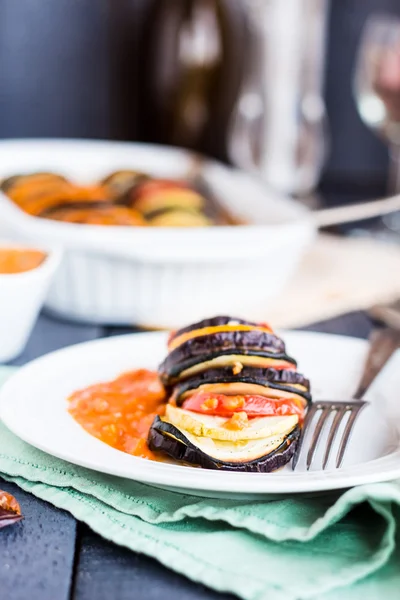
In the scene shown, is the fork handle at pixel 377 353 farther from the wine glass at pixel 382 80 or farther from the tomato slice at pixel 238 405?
the wine glass at pixel 382 80

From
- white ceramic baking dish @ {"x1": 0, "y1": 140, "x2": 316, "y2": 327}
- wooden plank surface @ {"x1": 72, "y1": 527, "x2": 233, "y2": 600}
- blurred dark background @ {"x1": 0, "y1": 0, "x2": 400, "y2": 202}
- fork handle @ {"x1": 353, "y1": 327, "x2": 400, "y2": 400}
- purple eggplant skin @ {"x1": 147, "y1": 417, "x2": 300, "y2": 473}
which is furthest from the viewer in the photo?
blurred dark background @ {"x1": 0, "y1": 0, "x2": 400, "y2": 202}

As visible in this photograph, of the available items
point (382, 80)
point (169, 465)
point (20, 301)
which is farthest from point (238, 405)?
point (382, 80)

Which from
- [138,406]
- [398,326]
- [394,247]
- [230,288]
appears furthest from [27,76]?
[138,406]

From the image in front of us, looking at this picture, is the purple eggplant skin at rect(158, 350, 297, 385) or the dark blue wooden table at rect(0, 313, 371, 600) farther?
the purple eggplant skin at rect(158, 350, 297, 385)

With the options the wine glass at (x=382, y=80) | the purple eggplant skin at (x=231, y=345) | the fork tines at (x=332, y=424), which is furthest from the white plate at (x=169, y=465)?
the wine glass at (x=382, y=80)

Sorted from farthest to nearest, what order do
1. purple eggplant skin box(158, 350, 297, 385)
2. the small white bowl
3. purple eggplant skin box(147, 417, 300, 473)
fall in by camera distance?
1. the small white bowl
2. purple eggplant skin box(158, 350, 297, 385)
3. purple eggplant skin box(147, 417, 300, 473)

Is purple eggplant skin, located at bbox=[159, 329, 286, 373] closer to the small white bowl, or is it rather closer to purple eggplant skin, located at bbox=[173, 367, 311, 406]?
purple eggplant skin, located at bbox=[173, 367, 311, 406]

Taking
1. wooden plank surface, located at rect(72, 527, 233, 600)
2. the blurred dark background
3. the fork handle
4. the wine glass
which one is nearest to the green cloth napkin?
wooden plank surface, located at rect(72, 527, 233, 600)
